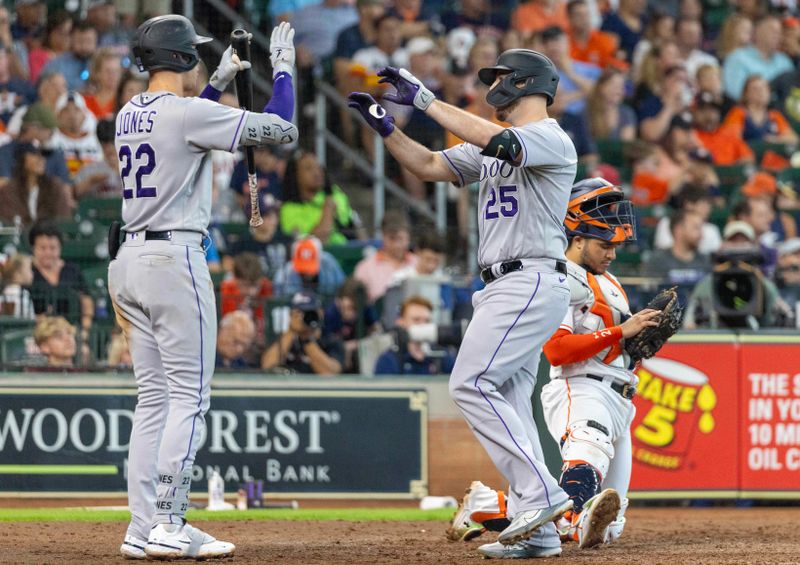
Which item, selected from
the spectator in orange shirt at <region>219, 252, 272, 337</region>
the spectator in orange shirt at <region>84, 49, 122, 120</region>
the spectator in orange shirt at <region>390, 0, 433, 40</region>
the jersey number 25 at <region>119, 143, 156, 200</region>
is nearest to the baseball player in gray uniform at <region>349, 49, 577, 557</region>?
the jersey number 25 at <region>119, 143, 156, 200</region>

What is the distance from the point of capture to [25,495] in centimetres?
927

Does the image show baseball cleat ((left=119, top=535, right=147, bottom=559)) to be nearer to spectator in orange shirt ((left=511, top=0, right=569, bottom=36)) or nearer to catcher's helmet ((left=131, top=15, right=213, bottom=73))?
catcher's helmet ((left=131, top=15, right=213, bottom=73))

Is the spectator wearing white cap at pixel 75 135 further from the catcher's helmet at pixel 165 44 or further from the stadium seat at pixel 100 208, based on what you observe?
the catcher's helmet at pixel 165 44

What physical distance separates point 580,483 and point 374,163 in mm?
7505

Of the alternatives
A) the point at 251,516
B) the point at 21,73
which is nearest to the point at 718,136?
the point at 21,73

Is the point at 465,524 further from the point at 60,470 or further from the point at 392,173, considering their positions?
the point at 392,173

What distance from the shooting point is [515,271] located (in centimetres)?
584

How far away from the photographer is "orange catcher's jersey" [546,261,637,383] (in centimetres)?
657

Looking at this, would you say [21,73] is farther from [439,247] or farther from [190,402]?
[190,402]

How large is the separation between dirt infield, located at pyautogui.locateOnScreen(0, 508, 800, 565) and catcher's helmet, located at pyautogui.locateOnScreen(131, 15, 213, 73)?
2.12 metres

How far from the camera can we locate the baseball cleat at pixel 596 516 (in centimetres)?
614

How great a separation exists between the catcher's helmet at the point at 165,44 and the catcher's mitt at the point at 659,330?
245 cm

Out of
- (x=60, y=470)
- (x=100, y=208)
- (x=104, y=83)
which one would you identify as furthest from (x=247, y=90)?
(x=104, y=83)

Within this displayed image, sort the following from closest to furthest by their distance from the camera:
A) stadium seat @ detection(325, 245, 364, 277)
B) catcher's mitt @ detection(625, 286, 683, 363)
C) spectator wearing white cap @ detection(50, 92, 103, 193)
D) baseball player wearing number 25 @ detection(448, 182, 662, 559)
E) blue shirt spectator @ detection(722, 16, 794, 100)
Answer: baseball player wearing number 25 @ detection(448, 182, 662, 559), catcher's mitt @ detection(625, 286, 683, 363), stadium seat @ detection(325, 245, 364, 277), spectator wearing white cap @ detection(50, 92, 103, 193), blue shirt spectator @ detection(722, 16, 794, 100)
